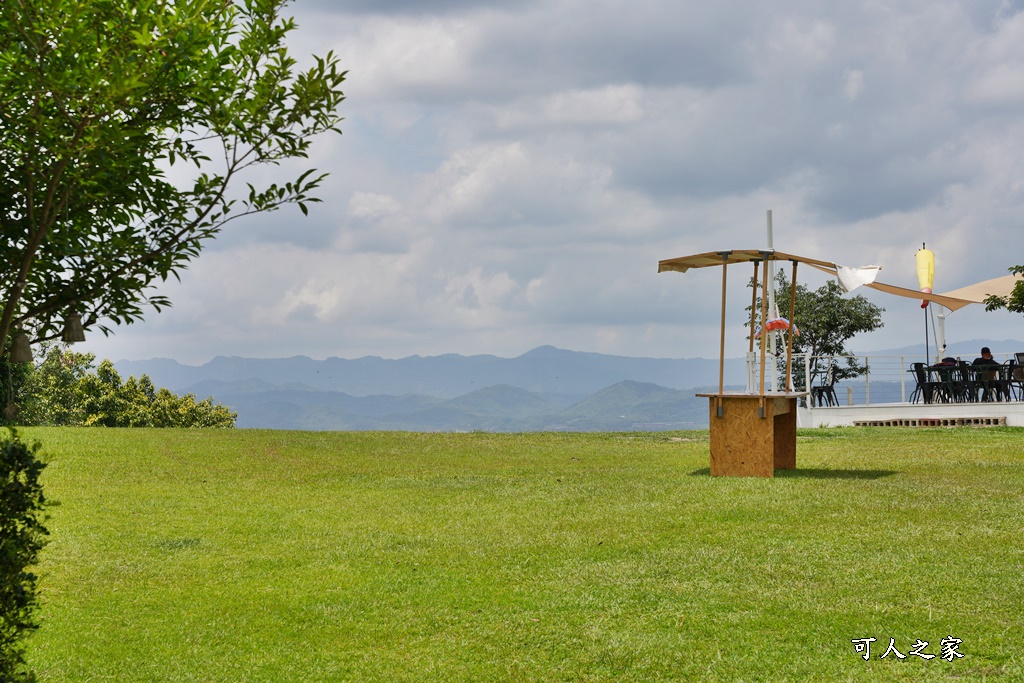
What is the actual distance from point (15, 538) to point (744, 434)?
983 cm

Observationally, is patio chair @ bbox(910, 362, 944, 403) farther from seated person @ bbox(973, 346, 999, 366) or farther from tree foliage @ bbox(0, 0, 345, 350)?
tree foliage @ bbox(0, 0, 345, 350)

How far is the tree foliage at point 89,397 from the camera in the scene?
4328 cm

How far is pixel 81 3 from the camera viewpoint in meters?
3.96

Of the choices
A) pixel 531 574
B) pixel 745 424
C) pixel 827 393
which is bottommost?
pixel 531 574

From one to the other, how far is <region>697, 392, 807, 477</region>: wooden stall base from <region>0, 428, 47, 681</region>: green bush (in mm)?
9406

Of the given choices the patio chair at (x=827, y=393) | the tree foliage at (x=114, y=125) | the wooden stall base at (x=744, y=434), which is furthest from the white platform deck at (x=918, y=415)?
the tree foliage at (x=114, y=125)

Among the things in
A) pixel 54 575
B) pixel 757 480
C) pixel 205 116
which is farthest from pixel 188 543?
pixel 757 480

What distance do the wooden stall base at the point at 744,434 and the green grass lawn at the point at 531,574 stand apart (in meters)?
0.46

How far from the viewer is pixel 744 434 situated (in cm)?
1266

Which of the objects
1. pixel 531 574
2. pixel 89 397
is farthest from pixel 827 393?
pixel 89 397

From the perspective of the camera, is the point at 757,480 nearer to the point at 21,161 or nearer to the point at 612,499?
the point at 612,499

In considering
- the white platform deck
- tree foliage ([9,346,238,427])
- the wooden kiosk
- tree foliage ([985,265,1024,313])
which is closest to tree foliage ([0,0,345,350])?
the wooden kiosk

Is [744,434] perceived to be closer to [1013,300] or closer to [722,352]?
[722,352]

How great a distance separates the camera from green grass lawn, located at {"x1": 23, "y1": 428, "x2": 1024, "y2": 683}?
5645 millimetres
